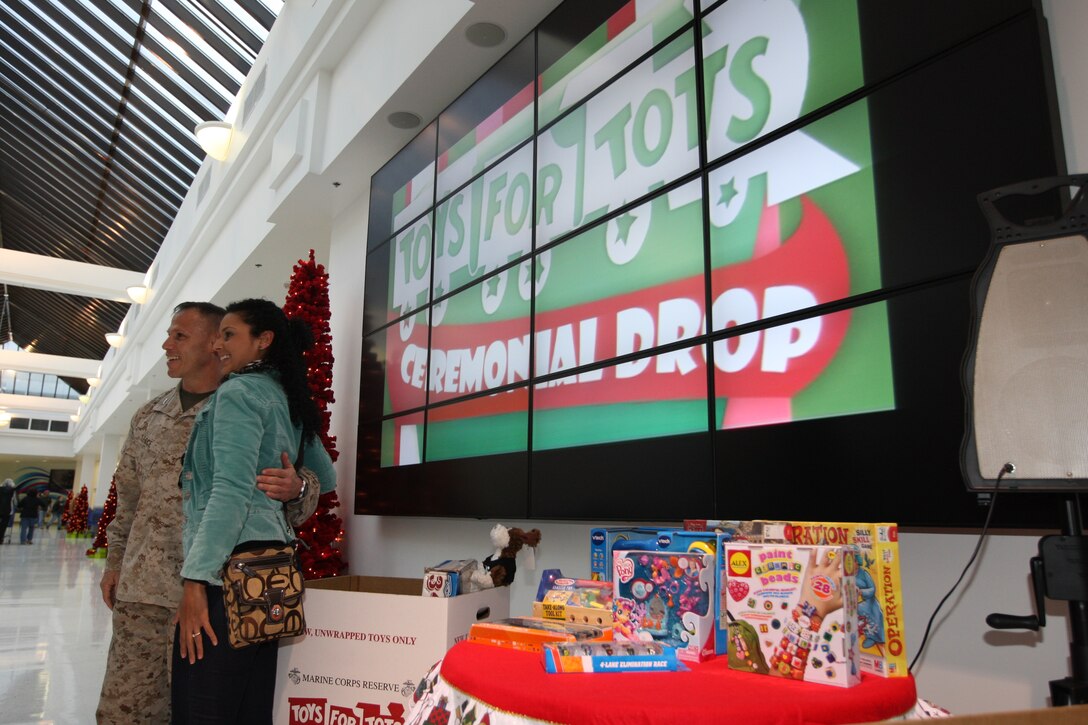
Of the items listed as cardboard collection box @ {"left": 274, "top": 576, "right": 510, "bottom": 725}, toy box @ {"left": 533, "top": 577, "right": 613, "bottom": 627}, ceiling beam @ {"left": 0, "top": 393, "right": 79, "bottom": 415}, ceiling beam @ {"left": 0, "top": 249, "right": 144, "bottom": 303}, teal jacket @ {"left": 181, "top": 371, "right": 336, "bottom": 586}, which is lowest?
cardboard collection box @ {"left": 274, "top": 576, "right": 510, "bottom": 725}

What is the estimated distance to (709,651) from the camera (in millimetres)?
1165

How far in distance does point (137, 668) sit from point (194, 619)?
57cm

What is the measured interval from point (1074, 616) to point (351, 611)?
6.51 feet

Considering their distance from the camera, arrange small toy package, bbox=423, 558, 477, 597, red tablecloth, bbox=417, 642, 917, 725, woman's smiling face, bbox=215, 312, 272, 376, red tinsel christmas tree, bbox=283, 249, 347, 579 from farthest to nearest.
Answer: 1. red tinsel christmas tree, bbox=283, 249, 347, 579
2. small toy package, bbox=423, 558, 477, 597
3. woman's smiling face, bbox=215, 312, 272, 376
4. red tablecloth, bbox=417, 642, 917, 725

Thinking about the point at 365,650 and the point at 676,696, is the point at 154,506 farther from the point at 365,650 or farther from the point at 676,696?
the point at 676,696

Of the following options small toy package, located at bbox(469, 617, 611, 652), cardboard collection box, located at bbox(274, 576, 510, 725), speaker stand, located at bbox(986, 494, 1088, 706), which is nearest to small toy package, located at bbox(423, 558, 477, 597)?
cardboard collection box, located at bbox(274, 576, 510, 725)

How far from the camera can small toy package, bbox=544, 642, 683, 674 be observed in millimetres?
1040

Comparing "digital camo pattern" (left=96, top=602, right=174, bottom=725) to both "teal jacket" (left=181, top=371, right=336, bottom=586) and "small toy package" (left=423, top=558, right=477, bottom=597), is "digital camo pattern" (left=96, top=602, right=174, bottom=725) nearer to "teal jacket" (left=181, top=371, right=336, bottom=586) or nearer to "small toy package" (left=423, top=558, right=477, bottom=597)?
"teal jacket" (left=181, top=371, right=336, bottom=586)

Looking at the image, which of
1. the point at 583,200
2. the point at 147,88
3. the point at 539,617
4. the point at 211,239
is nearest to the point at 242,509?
the point at 539,617

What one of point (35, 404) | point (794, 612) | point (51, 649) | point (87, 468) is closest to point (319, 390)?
point (51, 649)

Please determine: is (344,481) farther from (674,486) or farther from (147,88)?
(147,88)

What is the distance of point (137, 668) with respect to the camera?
2.02m

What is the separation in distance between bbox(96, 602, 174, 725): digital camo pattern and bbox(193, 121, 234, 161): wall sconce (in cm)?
604

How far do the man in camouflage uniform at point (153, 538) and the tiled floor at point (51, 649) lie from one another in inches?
54.2
